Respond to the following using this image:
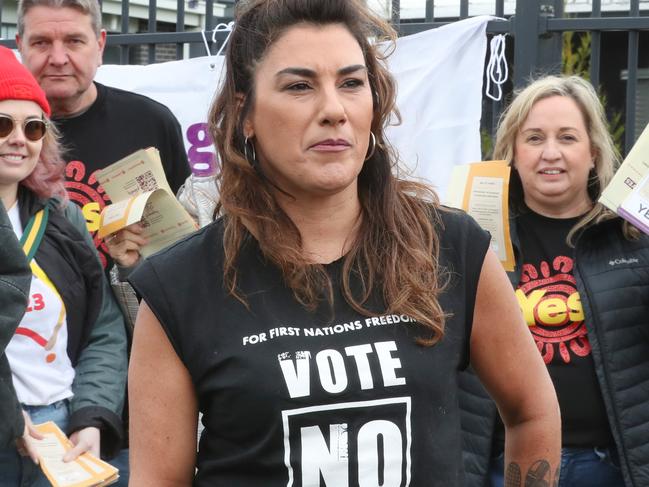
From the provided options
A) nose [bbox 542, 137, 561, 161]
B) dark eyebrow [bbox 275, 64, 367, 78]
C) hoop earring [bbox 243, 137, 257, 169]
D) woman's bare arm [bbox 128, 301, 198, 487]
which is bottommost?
woman's bare arm [bbox 128, 301, 198, 487]

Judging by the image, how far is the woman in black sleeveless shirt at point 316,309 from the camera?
193cm

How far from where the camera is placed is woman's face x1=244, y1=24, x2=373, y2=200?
2.03 meters

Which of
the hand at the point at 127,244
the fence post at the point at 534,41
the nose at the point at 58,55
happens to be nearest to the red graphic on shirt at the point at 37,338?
the hand at the point at 127,244

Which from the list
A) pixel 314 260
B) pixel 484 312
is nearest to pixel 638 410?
pixel 484 312

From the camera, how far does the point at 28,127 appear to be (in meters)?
3.51

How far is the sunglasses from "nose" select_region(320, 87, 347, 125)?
174 cm

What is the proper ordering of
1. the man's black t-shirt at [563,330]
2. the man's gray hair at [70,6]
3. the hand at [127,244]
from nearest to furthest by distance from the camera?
1. the man's black t-shirt at [563,330]
2. the hand at [127,244]
3. the man's gray hair at [70,6]

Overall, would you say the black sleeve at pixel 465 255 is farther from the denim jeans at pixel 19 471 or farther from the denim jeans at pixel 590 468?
the denim jeans at pixel 19 471

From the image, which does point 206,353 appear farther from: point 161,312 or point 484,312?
point 484,312

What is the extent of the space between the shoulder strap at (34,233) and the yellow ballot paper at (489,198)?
4.42 feet

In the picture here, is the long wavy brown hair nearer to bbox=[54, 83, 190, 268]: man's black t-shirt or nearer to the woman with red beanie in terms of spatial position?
the woman with red beanie

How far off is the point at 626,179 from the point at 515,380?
1478 mm

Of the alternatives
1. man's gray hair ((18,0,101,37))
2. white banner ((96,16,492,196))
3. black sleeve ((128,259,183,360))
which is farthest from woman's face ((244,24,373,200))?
white banner ((96,16,492,196))

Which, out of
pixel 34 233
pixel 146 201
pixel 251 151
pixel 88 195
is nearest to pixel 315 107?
pixel 251 151
